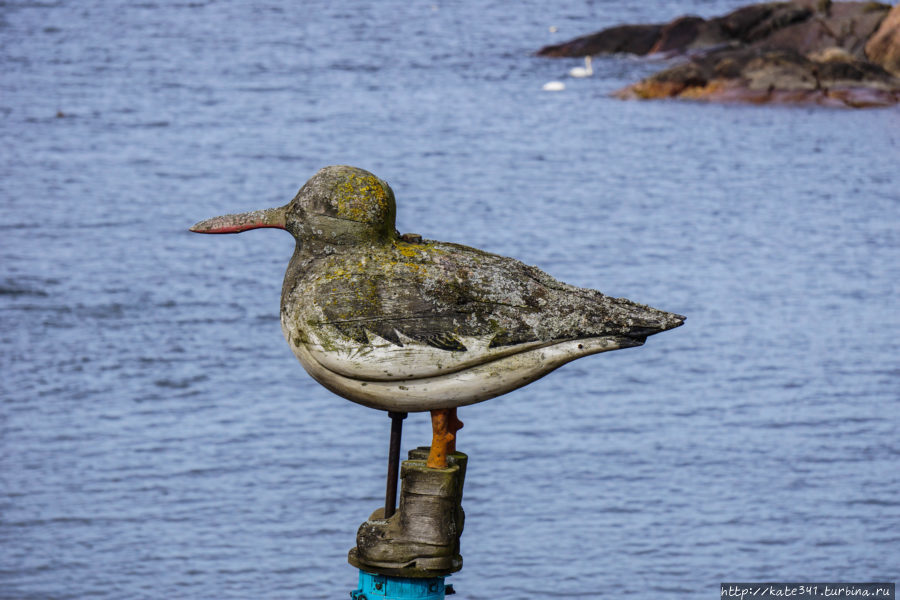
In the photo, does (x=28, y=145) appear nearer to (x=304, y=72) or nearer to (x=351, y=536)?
(x=304, y=72)

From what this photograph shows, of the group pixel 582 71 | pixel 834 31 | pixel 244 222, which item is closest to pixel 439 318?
pixel 244 222

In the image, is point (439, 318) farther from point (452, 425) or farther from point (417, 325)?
point (452, 425)

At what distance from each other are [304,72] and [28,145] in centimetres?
545

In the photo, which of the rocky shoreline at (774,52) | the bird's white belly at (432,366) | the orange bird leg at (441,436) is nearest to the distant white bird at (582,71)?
the rocky shoreline at (774,52)

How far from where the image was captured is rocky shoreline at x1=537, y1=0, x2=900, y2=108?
2162cm

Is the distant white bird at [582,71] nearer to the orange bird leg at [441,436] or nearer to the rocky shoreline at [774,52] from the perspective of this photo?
the rocky shoreline at [774,52]

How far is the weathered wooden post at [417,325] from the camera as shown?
383cm

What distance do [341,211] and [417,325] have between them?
0.44 metres

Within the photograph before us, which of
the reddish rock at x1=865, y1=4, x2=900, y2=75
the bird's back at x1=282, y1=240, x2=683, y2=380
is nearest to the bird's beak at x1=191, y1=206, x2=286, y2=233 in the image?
the bird's back at x1=282, y1=240, x2=683, y2=380

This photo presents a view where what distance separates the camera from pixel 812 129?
1888cm

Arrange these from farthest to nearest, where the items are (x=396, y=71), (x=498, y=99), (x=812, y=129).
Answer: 1. (x=396, y=71)
2. (x=498, y=99)
3. (x=812, y=129)

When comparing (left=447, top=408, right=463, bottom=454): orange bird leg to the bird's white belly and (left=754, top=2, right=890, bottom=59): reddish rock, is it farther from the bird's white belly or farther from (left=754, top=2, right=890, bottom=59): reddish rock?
(left=754, top=2, right=890, bottom=59): reddish rock

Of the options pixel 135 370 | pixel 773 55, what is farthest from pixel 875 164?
pixel 135 370

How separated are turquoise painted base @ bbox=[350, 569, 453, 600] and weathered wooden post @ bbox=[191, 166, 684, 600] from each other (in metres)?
0.04
